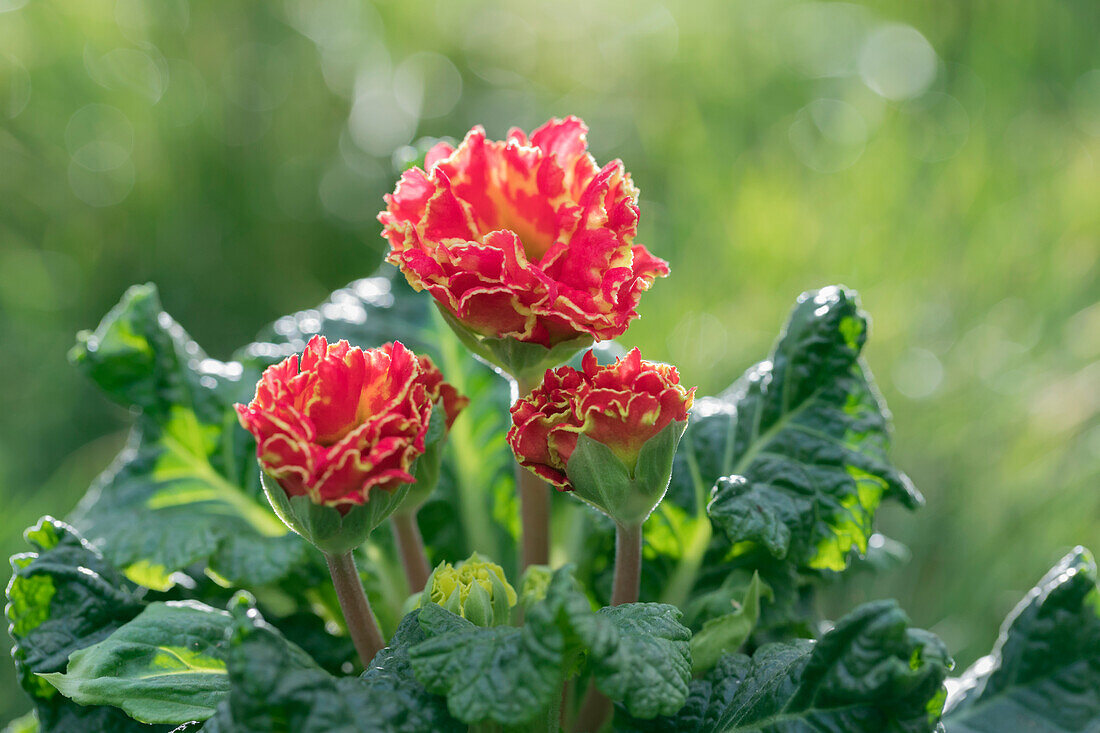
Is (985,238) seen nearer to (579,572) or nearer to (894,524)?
(894,524)

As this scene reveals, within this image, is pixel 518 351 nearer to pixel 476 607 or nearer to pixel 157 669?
pixel 476 607

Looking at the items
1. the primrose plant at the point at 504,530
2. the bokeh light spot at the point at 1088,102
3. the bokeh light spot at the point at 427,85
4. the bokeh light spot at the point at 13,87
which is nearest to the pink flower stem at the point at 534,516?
the primrose plant at the point at 504,530

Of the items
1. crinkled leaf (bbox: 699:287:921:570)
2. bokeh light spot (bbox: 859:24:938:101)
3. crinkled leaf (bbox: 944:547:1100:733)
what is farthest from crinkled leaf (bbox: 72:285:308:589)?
bokeh light spot (bbox: 859:24:938:101)

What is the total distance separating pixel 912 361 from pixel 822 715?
0.80 m

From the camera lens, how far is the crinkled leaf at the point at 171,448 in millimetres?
514

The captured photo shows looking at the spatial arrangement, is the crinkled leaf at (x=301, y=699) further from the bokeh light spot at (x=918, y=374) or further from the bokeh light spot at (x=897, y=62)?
the bokeh light spot at (x=897, y=62)

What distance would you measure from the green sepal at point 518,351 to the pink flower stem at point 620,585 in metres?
0.07

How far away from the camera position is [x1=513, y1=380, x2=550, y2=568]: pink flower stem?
0.48 meters

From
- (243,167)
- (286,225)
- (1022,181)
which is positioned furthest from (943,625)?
(243,167)

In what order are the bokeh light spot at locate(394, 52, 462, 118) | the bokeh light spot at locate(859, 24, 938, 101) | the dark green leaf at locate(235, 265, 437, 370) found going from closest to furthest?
the dark green leaf at locate(235, 265, 437, 370)
the bokeh light spot at locate(859, 24, 938, 101)
the bokeh light spot at locate(394, 52, 462, 118)

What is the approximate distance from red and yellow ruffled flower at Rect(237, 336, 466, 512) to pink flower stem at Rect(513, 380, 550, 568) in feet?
0.36

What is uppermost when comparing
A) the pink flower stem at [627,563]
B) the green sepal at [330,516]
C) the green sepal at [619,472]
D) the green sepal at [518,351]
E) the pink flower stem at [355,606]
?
the green sepal at [518,351]

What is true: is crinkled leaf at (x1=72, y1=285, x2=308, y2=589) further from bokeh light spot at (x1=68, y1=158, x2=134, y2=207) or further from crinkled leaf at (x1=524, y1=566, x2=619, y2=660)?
bokeh light spot at (x1=68, y1=158, x2=134, y2=207)

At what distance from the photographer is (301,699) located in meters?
0.33
